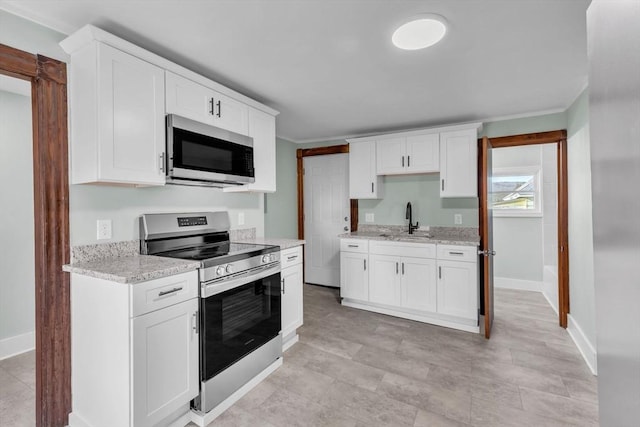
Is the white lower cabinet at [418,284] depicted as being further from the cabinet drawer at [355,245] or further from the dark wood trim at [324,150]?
the dark wood trim at [324,150]

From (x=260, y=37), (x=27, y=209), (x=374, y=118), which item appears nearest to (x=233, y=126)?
(x=260, y=37)

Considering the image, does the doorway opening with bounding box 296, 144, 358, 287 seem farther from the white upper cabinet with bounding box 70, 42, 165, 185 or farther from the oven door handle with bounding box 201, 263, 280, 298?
the white upper cabinet with bounding box 70, 42, 165, 185

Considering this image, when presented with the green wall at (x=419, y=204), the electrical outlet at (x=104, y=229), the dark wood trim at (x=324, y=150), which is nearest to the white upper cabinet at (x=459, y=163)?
the green wall at (x=419, y=204)

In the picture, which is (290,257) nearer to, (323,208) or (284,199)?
(284,199)

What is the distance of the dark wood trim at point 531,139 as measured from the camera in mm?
3297

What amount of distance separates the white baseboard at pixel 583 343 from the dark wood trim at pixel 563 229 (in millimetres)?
110

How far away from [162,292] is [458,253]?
9.39 ft

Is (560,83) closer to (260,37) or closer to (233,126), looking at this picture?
(260,37)

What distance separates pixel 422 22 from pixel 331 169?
3050 millimetres

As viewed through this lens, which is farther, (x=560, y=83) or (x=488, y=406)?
(x=560, y=83)

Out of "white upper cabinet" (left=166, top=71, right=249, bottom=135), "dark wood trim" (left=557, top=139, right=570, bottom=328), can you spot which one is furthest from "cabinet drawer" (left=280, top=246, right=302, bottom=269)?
"dark wood trim" (left=557, top=139, right=570, bottom=328)

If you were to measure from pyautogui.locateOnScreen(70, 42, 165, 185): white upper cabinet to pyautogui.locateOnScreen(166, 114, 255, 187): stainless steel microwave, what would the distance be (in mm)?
114

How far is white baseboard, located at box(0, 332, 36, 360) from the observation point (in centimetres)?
260

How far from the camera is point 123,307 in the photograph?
5.02ft
